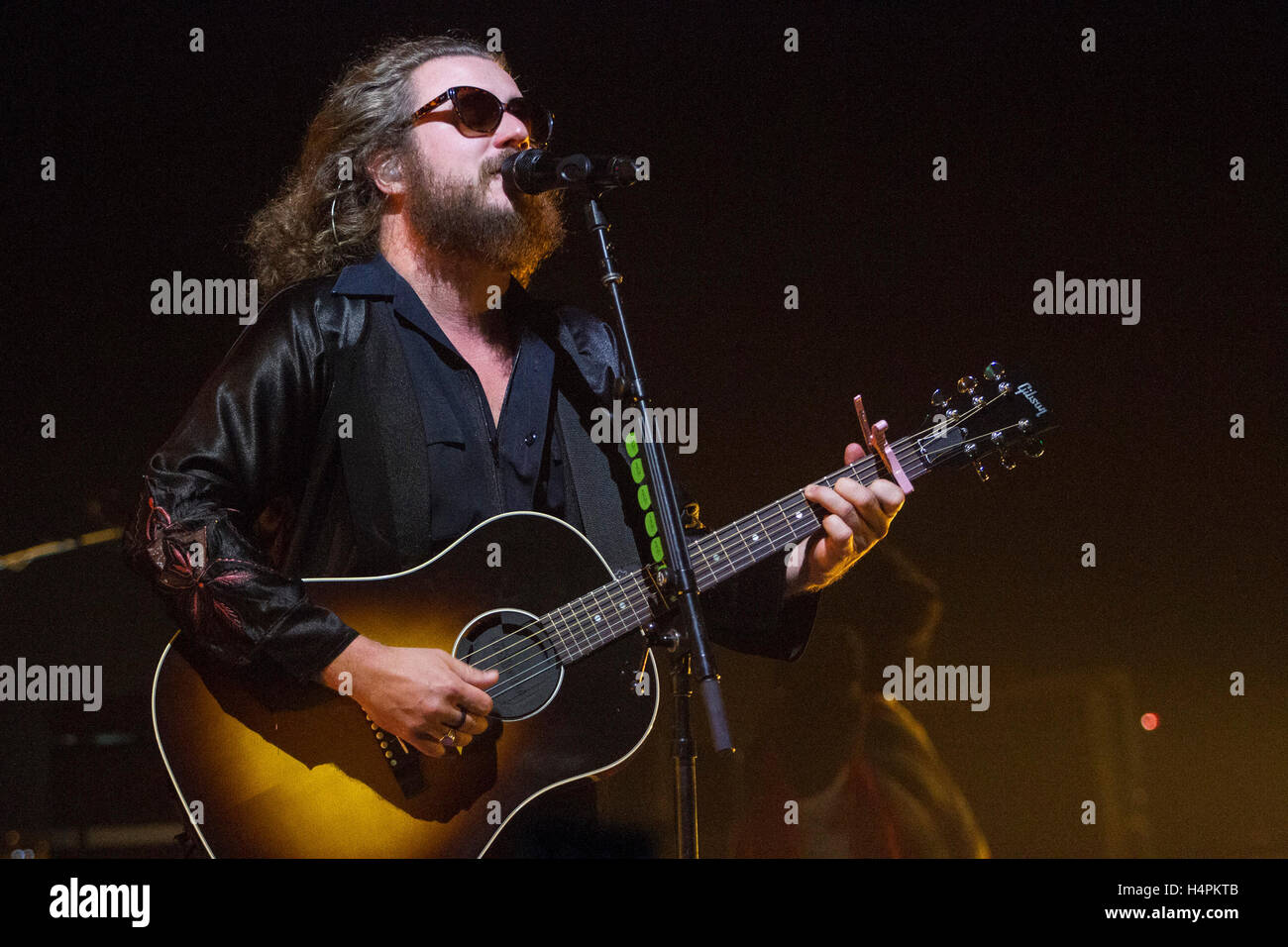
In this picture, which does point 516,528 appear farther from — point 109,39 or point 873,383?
point 109,39

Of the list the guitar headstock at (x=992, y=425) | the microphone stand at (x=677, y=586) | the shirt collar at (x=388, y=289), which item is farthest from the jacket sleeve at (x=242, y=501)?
the guitar headstock at (x=992, y=425)

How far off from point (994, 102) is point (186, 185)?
2.25m

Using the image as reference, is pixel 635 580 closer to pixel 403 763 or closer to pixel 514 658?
pixel 514 658

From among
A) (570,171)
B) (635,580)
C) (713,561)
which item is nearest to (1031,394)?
(713,561)

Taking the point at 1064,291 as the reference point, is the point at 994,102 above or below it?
above

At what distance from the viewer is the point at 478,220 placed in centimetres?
223

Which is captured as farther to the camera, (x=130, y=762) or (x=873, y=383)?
(x=873, y=383)

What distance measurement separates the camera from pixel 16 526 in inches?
111

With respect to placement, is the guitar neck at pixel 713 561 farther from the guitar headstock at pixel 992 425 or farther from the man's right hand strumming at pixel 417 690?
the man's right hand strumming at pixel 417 690

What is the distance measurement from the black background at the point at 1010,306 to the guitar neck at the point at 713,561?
990mm

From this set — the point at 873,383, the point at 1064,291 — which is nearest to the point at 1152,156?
the point at 1064,291

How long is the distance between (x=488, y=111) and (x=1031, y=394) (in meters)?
1.21

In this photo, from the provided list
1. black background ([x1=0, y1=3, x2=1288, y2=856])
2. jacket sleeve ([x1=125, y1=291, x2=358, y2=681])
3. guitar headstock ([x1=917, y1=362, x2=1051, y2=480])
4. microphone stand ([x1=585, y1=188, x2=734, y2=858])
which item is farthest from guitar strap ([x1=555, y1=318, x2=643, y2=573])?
black background ([x1=0, y1=3, x2=1288, y2=856])
